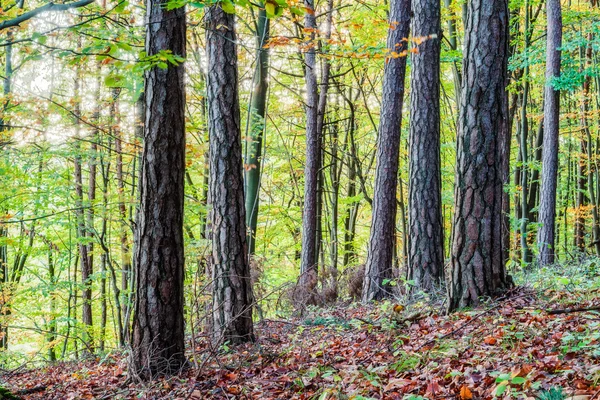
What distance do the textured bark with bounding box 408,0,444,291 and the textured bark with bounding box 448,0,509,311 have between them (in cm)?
210

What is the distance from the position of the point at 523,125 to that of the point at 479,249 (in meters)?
12.3

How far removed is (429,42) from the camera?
7.76m

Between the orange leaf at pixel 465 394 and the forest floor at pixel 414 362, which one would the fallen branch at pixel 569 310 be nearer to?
the forest floor at pixel 414 362

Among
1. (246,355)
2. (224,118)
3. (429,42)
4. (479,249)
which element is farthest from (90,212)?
(479,249)

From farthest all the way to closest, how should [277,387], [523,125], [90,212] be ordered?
1. [523,125]
2. [90,212]
3. [277,387]

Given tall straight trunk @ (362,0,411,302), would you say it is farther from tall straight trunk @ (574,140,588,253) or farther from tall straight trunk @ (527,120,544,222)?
tall straight trunk @ (574,140,588,253)

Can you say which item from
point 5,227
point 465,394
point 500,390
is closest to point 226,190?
point 465,394

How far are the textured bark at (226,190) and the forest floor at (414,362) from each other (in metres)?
0.60

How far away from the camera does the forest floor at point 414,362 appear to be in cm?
323

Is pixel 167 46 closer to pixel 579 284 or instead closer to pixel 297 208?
pixel 579 284

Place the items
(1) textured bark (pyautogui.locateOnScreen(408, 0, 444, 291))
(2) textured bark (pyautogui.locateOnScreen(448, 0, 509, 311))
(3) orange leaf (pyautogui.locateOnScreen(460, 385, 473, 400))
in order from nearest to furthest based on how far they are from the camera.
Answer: (3) orange leaf (pyautogui.locateOnScreen(460, 385, 473, 400)) < (2) textured bark (pyautogui.locateOnScreen(448, 0, 509, 311)) < (1) textured bark (pyautogui.locateOnScreen(408, 0, 444, 291))

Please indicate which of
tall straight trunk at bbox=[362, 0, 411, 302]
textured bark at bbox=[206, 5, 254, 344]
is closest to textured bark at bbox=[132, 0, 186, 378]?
textured bark at bbox=[206, 5, 254, 344]

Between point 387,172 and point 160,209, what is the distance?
461 centimetres

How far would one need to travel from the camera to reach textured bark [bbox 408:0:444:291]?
755 centimetres
